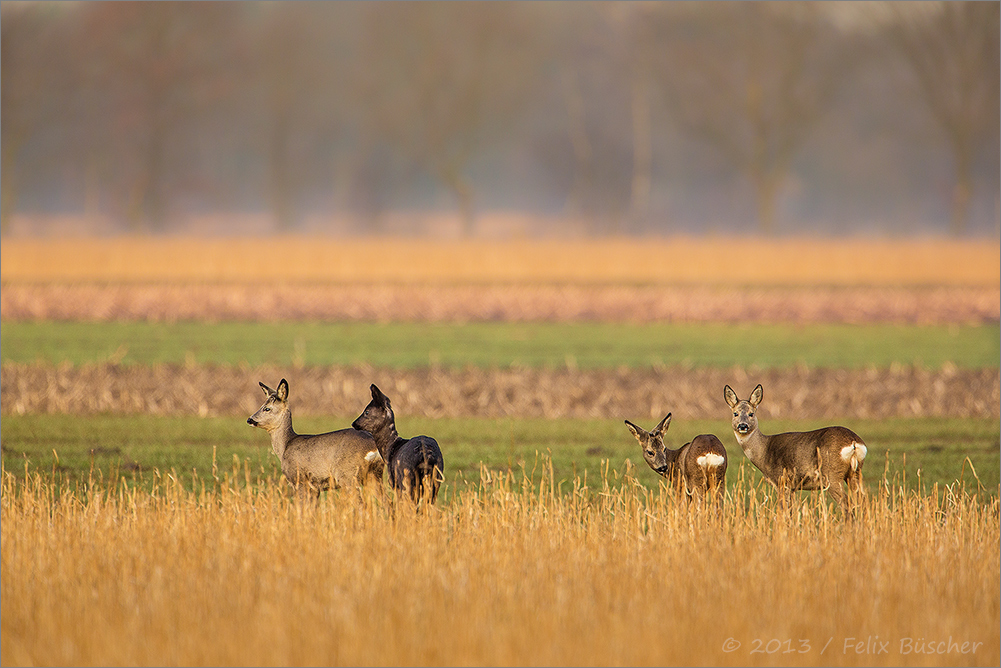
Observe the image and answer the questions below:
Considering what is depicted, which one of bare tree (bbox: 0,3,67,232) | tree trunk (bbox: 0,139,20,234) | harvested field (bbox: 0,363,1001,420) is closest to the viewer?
harvested field (bbox: 0,363,1001,420)

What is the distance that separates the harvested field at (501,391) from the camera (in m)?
14.6

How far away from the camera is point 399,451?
7.80 metres

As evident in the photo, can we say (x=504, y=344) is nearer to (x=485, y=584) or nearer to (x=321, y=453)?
(x=321, y=453)

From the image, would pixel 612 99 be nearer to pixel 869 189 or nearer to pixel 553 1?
pixel 869 189

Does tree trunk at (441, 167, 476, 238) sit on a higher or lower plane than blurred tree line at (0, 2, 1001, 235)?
lower

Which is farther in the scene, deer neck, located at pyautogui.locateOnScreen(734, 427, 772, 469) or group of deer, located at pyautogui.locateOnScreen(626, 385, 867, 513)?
deer neck, located at pyautogui.locateOnScreen(734, 427, 772, 469)

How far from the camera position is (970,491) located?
1040cm

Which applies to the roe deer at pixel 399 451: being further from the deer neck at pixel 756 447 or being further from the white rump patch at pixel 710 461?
the deer neck at pixel 756 447

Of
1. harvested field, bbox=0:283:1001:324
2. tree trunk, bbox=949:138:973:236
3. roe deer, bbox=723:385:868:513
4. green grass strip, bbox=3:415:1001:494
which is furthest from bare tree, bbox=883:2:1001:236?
roe deer, bbox=723:385:868:513

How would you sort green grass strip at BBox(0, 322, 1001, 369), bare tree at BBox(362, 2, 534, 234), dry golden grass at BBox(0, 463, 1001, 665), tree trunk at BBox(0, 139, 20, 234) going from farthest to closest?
bare tree at BBox(362, 2, 534, 234), tree trunk at BBox(0, 139, 20, 234), green grass strip at BBox(0, 322, 1001, 369), dry golden grass at BBox(0, 463, 1001, 665)

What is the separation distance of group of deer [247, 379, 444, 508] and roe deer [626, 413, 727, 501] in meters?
1.48

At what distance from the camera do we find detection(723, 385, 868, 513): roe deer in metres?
7.98

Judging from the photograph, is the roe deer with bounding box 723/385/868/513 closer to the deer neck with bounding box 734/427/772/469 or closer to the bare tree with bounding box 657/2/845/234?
the deer neck with bounding box 734/427/772/469

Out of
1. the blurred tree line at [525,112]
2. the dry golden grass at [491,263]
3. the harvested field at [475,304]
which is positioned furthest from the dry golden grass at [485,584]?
the blurred tree line at [525,112]
